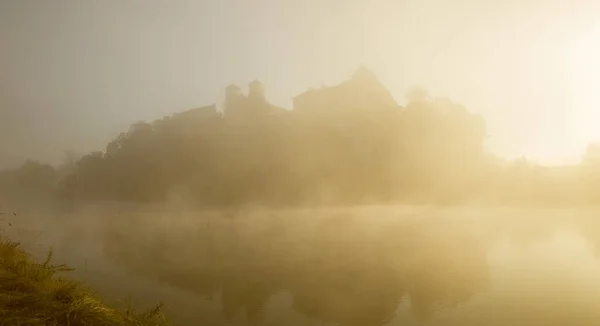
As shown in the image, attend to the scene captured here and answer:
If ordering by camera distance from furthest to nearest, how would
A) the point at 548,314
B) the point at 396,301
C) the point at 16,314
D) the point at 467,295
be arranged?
the point at 467,295 < the point at 396,301 < the point at 548,314 < the point at 16,314

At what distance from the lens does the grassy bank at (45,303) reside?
30.8 feet

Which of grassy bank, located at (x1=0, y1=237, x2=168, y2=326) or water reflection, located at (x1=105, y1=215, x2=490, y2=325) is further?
water reflection, located at (x1=105, y1=215, x2=490, y2=325)

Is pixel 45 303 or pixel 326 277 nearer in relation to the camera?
pixel 45 303

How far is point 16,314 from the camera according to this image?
368 inches

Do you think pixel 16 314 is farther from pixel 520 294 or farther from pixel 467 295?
pixel 520 294

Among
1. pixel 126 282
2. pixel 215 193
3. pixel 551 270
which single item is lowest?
pixel 126 282

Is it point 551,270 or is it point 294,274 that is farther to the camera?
point 551,270

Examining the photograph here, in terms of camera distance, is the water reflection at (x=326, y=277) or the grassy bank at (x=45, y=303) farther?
the water reflection at (x=326, y=277)

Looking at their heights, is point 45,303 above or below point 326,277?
below

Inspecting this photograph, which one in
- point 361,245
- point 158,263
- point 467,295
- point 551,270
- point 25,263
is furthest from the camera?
point 361,245

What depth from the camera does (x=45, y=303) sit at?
9906mm

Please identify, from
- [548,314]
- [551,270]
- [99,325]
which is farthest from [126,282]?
[551,270]

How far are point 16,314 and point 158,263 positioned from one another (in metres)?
36.1

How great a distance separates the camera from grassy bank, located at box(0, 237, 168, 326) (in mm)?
9391
